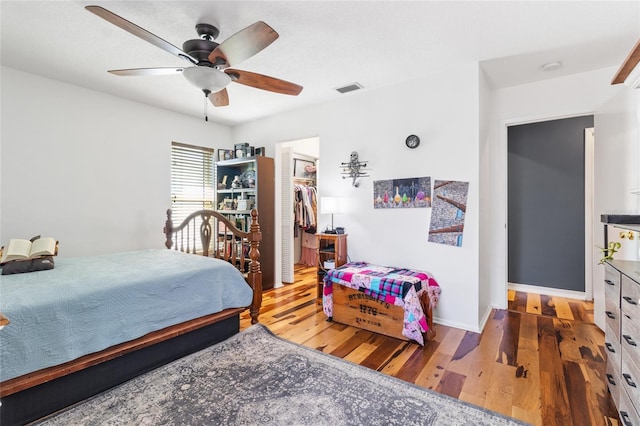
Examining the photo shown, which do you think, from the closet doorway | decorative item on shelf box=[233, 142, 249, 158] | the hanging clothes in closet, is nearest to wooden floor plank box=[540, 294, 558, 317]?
the closet doorway

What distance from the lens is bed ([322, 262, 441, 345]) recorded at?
255cm

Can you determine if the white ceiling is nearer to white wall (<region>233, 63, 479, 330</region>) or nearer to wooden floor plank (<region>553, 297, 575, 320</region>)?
white wall (<region>233, 63, 479, 330</region>)

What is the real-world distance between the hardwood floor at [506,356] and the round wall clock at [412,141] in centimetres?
189

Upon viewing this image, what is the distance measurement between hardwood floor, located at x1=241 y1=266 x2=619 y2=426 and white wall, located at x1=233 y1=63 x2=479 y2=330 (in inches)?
18.5

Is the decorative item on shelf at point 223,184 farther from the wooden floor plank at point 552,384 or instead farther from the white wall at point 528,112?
the wooden floor plank at point 552,384

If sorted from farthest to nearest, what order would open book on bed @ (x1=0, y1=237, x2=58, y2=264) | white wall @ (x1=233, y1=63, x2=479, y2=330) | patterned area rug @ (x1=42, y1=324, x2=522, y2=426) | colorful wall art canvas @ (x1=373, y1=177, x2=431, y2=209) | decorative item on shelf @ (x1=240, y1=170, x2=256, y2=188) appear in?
decorative item on shelf @ (x1=240, y1=170, x2=256, y2=188)
colorful wall art canvas @ (x1=373, y1=177, x2=431, y2=209)
white wall @ (x1=233, y1=63, x2=479, y2=330)
open book on bed @ (x1=0, y1=237, x2=58, y2=264)
patterned area rug @ (x1=42, y1=324, x2=522, y2=426)

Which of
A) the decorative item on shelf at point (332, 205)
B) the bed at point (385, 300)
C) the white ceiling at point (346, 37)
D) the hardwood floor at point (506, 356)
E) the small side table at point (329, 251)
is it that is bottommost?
the hardwood floor at point (506, 356)

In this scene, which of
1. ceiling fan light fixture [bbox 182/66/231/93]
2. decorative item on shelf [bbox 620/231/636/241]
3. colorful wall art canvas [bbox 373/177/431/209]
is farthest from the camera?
colorful wall art canvas [bbox 373/177/431/209]

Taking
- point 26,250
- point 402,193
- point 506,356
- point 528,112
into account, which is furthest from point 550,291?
point 26,250

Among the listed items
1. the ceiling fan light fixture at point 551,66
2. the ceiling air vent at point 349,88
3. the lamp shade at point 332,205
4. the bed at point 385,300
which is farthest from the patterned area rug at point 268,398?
the ceiling fan light fixture at point 551,66

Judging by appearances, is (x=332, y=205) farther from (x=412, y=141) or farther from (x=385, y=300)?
(x=385, y=300)

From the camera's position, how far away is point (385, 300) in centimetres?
268

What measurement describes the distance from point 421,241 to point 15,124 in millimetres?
4273

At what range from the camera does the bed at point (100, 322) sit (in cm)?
148
